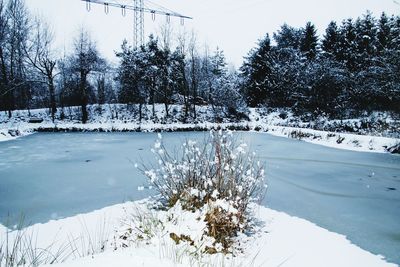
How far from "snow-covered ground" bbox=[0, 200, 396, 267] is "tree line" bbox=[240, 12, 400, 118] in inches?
873

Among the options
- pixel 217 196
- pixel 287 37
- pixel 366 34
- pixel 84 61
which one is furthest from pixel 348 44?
pixel 217 196

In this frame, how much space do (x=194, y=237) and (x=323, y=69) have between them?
1024 inches

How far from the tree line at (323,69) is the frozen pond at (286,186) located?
14.3 meters

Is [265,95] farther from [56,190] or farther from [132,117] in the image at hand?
[56,190]

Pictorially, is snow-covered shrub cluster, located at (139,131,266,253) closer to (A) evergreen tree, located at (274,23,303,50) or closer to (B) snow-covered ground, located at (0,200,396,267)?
(B) snow-covered ground, located at (0,200,396,267)

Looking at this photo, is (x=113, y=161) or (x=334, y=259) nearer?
(x=334, y=259)

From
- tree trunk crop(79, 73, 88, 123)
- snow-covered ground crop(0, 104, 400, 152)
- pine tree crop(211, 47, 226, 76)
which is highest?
pine tree crop(211, 47, 226, 76)

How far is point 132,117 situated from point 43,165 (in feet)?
65.2

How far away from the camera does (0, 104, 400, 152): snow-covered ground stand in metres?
15.2

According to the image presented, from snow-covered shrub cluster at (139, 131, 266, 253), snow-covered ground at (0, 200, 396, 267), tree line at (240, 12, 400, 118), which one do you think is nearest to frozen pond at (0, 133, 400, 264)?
snow-covered ground at (0, 200, 396, 267)

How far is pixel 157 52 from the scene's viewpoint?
31016mm

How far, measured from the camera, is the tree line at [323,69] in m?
26.4

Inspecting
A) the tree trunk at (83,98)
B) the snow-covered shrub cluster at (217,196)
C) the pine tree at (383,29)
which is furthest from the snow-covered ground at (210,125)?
the pine tree at (383,29)

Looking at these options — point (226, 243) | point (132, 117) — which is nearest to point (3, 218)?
point (226, 243)
